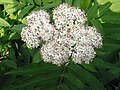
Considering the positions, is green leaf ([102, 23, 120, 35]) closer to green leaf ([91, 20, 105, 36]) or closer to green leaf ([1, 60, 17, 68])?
green leaf ([91, 20, 105, 36])

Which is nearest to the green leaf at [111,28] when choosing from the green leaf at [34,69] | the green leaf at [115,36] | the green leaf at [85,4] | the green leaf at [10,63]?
the green leaf at [115,36]

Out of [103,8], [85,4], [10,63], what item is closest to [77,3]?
[85,4]

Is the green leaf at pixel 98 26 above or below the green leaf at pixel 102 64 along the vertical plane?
above

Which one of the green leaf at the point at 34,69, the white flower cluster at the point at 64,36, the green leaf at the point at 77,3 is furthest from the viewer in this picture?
the green leaf at the point at 77,3

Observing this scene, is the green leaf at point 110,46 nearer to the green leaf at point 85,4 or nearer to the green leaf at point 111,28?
the green leaf at point 111,28

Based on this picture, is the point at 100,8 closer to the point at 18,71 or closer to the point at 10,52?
the point at 18,71

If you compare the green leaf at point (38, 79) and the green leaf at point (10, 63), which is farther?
the green leaf at point (10, 63)

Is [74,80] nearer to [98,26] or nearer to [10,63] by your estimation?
[98,26]

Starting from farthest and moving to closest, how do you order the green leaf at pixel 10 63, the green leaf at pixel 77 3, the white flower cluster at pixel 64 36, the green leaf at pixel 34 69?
the green leaf at pixel 10 63
the green leaf at pixel 77 3
the green leaf at pixel 34 69
the white flower cluster at pixel 64 36

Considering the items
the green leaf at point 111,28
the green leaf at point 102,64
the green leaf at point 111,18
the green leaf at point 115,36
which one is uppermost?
the green leaf at point 111,18
